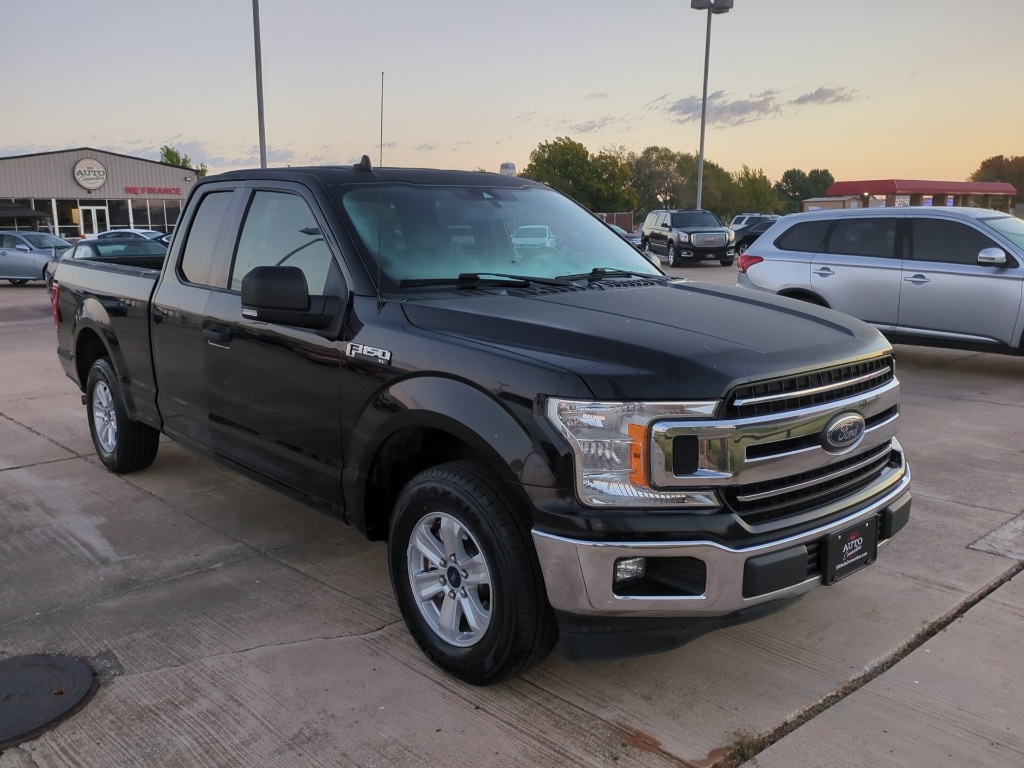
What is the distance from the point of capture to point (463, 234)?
4062mm

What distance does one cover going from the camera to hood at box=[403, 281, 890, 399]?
2.79 metres

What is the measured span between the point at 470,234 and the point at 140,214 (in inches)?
2133

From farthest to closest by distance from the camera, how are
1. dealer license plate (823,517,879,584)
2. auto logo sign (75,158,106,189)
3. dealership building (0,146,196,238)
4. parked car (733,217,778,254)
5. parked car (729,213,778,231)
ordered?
auto logo sign (75,158,106,189) → dealership building (0,146,196,238) → parked car (729,213,778,231) → parked car (733,217,778,254) → dealer license plate (823,517,879,584)

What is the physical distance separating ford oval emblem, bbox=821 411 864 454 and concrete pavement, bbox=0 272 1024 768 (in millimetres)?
901

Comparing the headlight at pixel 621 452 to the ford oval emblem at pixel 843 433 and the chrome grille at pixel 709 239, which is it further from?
the chrome grille at pixel 709 239

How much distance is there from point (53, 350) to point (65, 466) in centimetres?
682

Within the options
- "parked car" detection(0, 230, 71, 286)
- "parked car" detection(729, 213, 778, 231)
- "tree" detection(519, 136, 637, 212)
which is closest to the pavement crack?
"parked car" detection(0, 230, 71, 286)

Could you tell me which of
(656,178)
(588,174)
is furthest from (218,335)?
(656,178)

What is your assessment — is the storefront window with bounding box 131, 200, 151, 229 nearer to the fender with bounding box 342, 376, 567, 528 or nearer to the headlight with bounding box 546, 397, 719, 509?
the fender with bounding box 342, 376, 567, 528

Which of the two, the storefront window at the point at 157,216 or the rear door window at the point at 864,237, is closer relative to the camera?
the rear door window at the point at 864,237

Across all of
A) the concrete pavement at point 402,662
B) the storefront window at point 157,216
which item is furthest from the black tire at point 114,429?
the storefront window at point 157,216

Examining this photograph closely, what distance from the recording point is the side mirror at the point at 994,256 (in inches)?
336

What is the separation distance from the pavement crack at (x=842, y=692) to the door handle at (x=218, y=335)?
2873mm

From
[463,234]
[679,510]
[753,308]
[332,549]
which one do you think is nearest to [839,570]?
[679,510]
